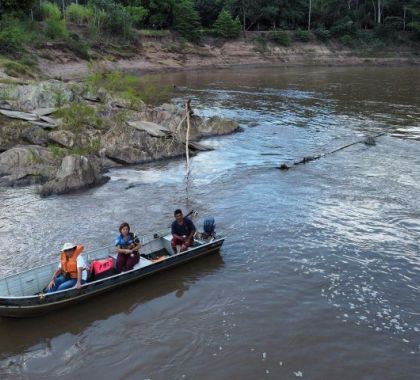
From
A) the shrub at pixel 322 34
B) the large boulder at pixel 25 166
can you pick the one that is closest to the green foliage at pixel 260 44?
the shrub at pixel 322 34

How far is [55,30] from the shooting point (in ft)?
193

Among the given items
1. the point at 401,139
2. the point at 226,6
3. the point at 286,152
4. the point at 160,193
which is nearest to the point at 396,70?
the point at 226,6

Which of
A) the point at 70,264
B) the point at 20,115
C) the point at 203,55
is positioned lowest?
the point at 70,264

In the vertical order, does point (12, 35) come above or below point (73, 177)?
above

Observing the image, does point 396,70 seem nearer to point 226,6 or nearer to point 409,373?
point 226,6

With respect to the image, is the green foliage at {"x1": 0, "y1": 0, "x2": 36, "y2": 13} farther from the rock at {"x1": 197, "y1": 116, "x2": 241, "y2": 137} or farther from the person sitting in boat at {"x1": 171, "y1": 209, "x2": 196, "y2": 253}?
the person sitting in boat at {"x1": 171, "y1": 209, "x2": 196, "y2": 253}

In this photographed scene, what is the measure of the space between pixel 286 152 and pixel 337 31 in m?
64.7

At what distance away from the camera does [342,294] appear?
11.8 metres

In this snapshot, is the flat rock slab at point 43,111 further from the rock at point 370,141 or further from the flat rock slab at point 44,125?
the rock at point 370,141

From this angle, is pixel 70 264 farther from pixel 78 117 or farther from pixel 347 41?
pixel 347 41

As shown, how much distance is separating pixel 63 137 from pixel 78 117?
1944mm

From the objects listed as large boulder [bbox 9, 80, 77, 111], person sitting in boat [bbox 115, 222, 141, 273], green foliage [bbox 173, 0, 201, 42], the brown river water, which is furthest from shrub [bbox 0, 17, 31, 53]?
person sitting in boat [bbox 115, 222, 141, 273]

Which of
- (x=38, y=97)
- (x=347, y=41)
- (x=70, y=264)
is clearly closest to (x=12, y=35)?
(x=38, y=97)

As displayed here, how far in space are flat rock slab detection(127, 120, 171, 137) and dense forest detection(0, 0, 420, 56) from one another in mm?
32915
